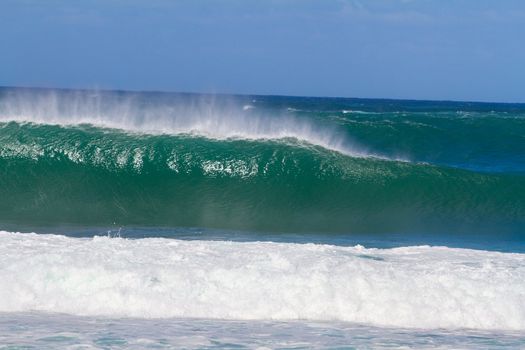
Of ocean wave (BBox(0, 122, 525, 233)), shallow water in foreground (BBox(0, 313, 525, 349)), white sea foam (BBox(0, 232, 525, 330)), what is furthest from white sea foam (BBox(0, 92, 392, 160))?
shallow water in foreground (BBox(0, 313, 525, 349))

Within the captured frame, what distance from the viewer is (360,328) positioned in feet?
20.4

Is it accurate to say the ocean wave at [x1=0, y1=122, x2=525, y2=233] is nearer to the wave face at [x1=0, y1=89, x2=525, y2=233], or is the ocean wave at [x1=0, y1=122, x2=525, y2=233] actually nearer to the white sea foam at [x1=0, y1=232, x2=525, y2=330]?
the wave face at [x1=0, y1=89, x2=525, y2=233]

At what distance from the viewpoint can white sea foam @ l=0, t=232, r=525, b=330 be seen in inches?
257

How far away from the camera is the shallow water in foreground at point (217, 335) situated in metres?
5.52

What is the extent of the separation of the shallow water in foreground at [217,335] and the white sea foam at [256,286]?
0.24 m

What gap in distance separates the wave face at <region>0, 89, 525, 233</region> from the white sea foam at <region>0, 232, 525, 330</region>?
4.58 metres

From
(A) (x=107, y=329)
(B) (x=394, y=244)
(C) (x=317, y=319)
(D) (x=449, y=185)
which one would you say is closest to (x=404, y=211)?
(D) (x=449, y=185)

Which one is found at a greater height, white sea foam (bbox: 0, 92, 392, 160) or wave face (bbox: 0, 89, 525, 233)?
white sea foam (bbox: 0, 92, 392, 160)

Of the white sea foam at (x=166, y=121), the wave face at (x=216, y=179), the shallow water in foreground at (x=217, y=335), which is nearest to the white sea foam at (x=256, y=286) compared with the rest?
the shallow water in foreground at (x=217, y=335)

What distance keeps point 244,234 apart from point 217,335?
18.3 feet

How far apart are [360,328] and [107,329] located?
195cm

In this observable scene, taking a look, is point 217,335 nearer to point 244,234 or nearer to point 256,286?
point 256,286

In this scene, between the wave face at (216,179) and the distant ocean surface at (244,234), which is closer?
the distant ocean surface at (244,234)

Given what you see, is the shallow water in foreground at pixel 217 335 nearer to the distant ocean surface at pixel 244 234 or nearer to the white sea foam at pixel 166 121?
the distant ocean surface at pixel 244 234
